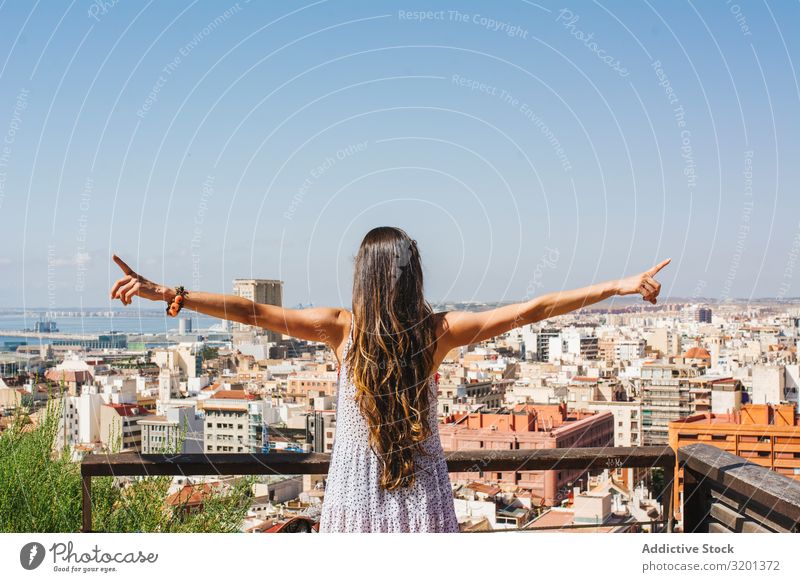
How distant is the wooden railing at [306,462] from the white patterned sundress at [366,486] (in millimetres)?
461

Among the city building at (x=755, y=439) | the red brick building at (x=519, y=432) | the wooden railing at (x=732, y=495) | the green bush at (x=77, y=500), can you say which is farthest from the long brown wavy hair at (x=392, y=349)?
the red brick building at (x=519, y=432)

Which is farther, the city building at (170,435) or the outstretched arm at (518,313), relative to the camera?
the city building at (170,435)

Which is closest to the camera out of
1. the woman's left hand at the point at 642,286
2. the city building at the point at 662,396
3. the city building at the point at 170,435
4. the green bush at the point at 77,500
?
the woman's left hand at the point at 642,286

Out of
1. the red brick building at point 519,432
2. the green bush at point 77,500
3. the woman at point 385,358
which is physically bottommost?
the red brick building at point 519,432

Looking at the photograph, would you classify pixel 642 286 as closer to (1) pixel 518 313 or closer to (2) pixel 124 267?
(1) pixel 518 313

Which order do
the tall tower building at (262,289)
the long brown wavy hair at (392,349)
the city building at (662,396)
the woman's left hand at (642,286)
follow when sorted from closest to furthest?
1. the long brown wavy hair at (392,349)
2. the woman's left hand at (642,286)
3. the tall tower building at (262,289)
4. the city building at (662,396)

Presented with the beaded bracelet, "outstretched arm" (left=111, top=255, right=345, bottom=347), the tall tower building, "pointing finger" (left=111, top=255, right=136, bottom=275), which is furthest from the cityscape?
"pointing finger" (left=111, top=255, right=136, bottom=275)

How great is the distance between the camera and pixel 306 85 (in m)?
2.63

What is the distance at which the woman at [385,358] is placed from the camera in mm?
1446

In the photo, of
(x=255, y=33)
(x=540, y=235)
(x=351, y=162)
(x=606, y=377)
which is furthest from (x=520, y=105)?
(x=606, y=377)

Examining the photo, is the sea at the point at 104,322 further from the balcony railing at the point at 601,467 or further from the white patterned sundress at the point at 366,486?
the white patterned sundress at the point at 366,486

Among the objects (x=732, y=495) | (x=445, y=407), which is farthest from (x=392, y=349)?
(x=445, y=407)

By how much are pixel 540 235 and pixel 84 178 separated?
163 centimetres
